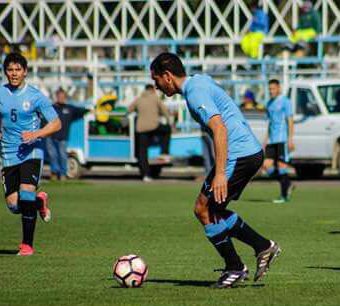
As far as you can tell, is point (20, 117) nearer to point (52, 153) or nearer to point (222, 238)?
point (222, 238)

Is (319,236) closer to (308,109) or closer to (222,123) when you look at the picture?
(222,123)

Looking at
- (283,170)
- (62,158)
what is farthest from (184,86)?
(62,158)

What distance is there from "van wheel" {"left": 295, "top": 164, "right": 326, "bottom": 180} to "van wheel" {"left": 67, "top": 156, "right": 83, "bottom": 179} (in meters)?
4.87

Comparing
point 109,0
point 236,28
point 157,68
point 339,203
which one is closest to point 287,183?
point 339,203

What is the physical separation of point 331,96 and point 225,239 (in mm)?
18373

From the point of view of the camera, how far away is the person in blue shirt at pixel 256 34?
114ft

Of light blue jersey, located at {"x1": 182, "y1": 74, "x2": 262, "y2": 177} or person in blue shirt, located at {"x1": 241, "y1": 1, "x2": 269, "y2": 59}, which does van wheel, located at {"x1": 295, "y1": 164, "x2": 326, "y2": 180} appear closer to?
person in blue shirt, located at {"x1": 241, "y1": 1, "x2": 269, "y2": 59}

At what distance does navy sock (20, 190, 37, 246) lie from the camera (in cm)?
1443

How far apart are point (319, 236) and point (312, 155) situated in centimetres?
1242

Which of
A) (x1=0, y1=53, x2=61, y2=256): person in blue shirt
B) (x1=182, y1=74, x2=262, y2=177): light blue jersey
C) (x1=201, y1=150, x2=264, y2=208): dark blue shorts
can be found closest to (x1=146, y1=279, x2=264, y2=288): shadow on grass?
(x1=201, y1=150, x2=264, y2=208): dark blue shorts

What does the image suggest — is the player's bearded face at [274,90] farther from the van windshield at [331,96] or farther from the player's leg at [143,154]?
the player's leg at [143,154]

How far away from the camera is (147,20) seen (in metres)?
41.1

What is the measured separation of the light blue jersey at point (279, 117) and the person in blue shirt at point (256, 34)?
11.8 metres

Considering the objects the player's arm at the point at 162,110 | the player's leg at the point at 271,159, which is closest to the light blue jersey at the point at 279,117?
the player's leg at the point at 271,159
